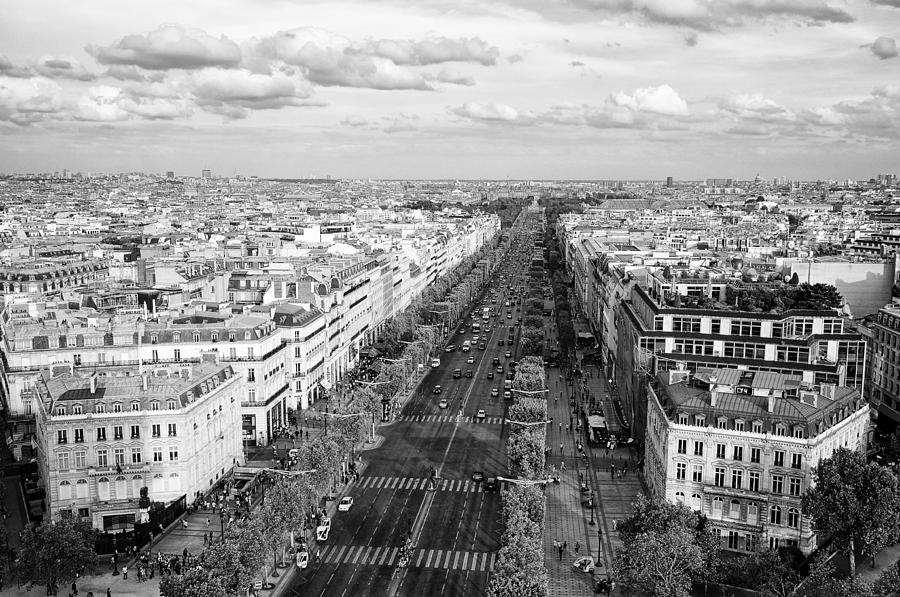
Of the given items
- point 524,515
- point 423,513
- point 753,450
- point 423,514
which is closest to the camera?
point 524,515

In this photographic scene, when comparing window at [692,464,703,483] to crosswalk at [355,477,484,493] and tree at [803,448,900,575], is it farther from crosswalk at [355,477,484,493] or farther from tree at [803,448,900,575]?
crosswalk at [355,477,484,493]

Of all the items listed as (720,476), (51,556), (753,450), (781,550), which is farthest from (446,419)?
(51,556)

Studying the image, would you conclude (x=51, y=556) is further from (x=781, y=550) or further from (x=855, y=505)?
(x=855, y=505)

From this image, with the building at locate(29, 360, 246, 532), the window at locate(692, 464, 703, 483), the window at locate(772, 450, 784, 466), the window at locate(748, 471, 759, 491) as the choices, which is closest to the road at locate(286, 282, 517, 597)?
the building at locate(29, 360, 246, 532)

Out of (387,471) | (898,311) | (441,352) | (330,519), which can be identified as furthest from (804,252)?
(330,519)

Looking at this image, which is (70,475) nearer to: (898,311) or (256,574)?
(256,574)

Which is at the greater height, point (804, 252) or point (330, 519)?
point (804, 252)

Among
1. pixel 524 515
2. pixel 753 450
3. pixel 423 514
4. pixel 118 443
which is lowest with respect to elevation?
pixel 423 514
